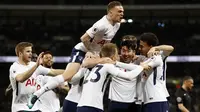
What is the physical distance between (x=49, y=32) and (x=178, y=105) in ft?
38.3

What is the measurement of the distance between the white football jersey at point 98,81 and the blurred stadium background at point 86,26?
481 inches

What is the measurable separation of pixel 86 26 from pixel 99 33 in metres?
13.7

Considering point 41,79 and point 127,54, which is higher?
point 127,54

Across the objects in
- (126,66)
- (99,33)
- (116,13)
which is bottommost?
(126,66)

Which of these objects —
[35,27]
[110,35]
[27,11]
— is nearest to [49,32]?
[35,27]

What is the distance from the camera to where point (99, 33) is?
19.8 feet

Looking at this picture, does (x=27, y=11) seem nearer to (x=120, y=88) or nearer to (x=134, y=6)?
(x=134, y=6)

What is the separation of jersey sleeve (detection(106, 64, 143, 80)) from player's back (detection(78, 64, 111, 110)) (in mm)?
64

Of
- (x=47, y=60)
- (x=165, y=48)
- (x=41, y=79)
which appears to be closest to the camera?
(x=165, y=48)

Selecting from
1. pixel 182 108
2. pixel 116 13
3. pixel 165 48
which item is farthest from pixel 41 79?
pixel 182 108

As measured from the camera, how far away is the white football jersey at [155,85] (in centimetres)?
538

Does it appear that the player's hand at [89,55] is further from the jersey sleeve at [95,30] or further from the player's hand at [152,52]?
the player's hand at [152,52]

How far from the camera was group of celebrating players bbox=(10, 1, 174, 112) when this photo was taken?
17.1ft

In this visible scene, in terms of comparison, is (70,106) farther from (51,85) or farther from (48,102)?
(48,102)
